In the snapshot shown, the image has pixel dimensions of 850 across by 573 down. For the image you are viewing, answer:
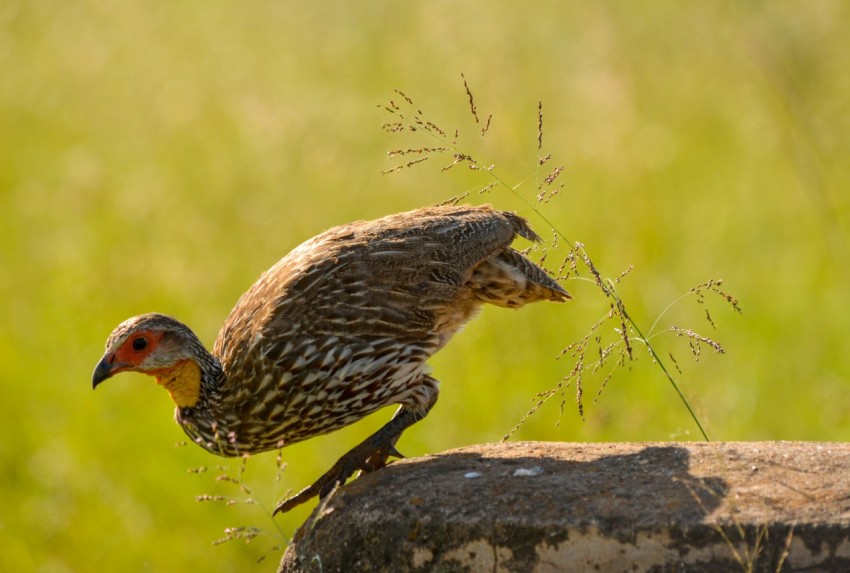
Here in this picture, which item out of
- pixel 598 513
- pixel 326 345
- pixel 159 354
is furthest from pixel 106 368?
pixel 598 513

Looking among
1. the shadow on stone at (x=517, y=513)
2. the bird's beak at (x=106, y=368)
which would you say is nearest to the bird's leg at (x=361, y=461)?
the shadow on stone at (x=517, y=513)

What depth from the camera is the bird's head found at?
641 centimetres

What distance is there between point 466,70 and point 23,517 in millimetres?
6126

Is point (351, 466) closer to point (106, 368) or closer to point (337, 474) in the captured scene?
point (337, 474)

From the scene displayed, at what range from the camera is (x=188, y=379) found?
6.57m

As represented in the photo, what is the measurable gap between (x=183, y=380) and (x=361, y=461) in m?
0.93

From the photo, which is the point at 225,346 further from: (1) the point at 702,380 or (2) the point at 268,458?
(1) the point at 702,380

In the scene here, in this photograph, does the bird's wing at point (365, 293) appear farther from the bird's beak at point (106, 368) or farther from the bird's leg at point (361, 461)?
the bird's beak at point (106, 368)

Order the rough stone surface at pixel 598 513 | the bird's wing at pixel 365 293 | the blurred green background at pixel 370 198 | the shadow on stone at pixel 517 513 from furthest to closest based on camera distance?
the blurred green background at pixel 370 198, the bird's wing at pixel 365 293, the shadow on stone at pixel 517 513, the rough stone surface at pixel 598 513

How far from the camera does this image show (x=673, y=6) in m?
14.8

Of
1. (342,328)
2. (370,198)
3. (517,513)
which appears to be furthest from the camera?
(370,198)

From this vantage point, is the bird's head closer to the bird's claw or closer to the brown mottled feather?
the brown mottled feather

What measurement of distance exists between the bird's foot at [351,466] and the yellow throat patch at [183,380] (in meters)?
0.70

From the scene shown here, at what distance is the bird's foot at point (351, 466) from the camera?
6359 mm
